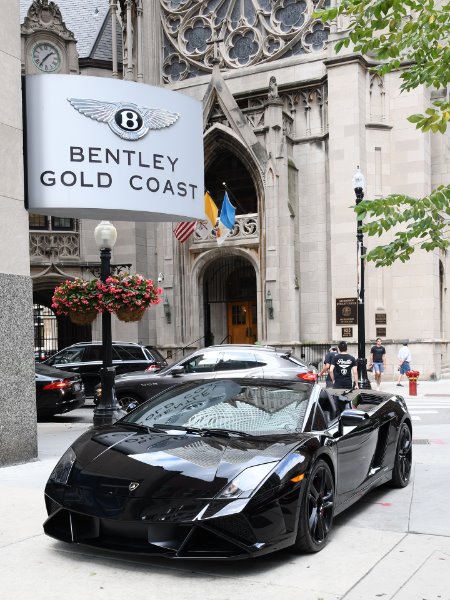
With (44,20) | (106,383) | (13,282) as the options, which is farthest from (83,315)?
(44,20)

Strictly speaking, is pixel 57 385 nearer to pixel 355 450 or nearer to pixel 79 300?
pixel 79 300

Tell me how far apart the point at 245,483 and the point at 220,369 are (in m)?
9.84

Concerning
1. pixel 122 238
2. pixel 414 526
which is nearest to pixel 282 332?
pixel 122 238

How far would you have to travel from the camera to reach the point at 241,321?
32125 mm

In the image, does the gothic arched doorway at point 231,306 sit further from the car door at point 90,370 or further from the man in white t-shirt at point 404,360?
the car door at point 90,370

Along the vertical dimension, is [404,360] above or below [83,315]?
below

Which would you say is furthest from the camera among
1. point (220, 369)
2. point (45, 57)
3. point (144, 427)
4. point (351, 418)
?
point (45, 57)

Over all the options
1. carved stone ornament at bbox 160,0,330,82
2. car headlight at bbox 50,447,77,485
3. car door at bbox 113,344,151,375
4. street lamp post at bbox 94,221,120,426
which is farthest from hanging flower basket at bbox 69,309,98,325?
carved stone ornament at bbox 160,0,330,82

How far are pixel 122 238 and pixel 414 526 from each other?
86.2 ft

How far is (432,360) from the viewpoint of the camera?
89.2 ft

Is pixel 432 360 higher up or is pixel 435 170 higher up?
pixel 435 170

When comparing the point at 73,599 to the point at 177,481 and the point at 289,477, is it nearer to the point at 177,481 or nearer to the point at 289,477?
the point at 177,481

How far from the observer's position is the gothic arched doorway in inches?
1256

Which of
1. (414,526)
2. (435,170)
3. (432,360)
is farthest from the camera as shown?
(435,170)
